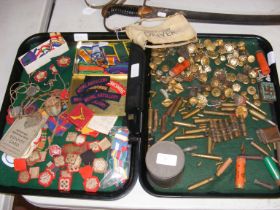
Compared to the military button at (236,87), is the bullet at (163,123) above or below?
below

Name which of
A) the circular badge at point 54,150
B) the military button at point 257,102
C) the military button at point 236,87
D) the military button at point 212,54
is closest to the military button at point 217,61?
the military button at point 212,54

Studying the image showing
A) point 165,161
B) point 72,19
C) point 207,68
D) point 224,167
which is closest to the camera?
point 165,161

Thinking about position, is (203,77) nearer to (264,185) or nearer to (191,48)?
(191,48)

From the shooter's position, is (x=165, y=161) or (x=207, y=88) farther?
(x=207, y=88)

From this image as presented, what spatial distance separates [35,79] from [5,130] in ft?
0.85

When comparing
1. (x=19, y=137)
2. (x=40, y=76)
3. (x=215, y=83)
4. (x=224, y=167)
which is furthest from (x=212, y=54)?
(x=19, y=137)

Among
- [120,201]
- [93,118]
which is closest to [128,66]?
[93,118]

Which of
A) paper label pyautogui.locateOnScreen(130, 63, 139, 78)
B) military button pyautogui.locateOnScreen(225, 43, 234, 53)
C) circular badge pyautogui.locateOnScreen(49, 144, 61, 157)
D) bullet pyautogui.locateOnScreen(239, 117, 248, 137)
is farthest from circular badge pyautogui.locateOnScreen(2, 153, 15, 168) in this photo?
military button pyautogui.locateOnScreen(225, 43, 234, 53)

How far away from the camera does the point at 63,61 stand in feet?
4.54

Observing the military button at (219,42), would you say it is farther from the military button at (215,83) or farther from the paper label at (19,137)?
the paper label at (19,137)

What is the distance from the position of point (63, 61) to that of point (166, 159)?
2.25ft

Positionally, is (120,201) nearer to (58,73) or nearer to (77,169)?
(77,169)

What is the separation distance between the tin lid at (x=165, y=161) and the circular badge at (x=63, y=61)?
2.01 feet

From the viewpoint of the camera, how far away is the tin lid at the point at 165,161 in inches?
39.3
